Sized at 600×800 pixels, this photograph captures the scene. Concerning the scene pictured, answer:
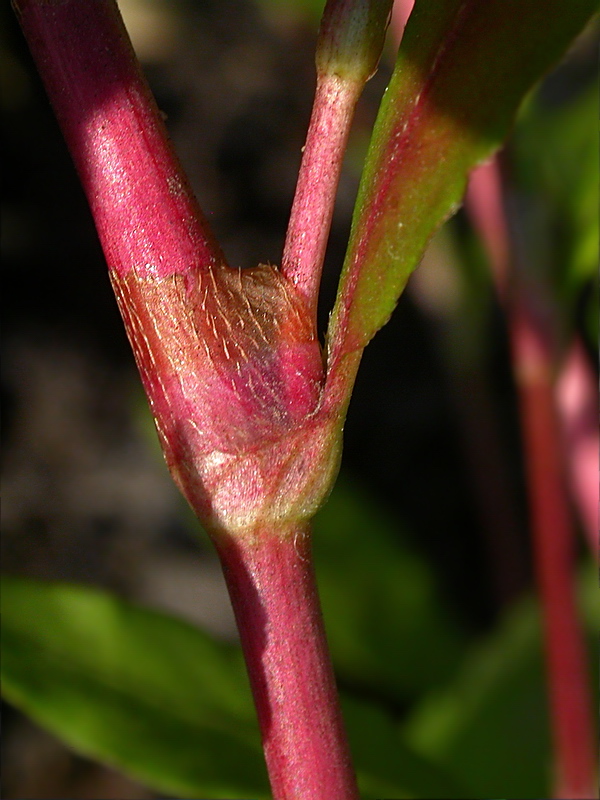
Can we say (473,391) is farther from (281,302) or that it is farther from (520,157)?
(281,302)

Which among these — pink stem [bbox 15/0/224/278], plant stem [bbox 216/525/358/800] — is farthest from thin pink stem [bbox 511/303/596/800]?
pink stem [bbox 15/0/224/278]

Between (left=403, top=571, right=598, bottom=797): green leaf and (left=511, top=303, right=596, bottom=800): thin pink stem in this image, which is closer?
(left=511, top=303, right=596, bottom=800): thin pink stem

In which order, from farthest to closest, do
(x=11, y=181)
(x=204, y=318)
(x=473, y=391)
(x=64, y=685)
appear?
(x=473, y=391), (x=11, y=181), (x=64, y=685), (x=204, y=318)

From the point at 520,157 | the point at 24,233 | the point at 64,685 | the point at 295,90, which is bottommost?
the point at 64,685

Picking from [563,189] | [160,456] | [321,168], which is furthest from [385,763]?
[160,456]

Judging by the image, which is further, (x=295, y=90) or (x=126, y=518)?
(x=295, y=90)

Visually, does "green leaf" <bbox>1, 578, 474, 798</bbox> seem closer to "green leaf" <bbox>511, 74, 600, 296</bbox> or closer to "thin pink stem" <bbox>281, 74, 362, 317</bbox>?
"thin pink stem" <bbox>281, 74, 362, 317</bbox>

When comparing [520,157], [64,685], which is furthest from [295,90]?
[64,685]

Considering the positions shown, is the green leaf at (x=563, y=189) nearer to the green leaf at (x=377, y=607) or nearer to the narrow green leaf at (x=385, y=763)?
the narrow green leaf at (x=385, y=763)
